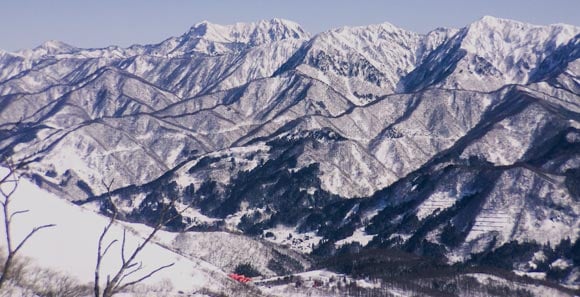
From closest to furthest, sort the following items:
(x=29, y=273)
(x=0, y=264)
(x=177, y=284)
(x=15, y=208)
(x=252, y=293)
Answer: (x=0, y=264) → (x=29, y=273) → (x=15, y=208) → (x=177, y=284) → (x=252, y=293)

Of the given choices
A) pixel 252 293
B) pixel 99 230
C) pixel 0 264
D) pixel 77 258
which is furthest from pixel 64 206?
pixel 0 264

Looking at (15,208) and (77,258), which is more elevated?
(15,208)

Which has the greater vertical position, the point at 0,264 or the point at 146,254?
the point at 146,254

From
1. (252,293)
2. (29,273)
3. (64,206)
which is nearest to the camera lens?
(29,273)

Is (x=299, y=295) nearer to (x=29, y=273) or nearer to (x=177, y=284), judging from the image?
(x=177, y=284)

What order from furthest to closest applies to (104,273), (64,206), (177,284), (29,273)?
(64,206) < (177,284) < (104,273) < (29,273)

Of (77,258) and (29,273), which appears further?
(77,258)

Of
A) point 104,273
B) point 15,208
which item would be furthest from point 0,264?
point 15,208

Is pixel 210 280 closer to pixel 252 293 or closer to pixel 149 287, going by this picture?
pixel 252 293

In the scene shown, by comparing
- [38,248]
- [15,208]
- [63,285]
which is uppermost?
[15,208]
